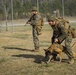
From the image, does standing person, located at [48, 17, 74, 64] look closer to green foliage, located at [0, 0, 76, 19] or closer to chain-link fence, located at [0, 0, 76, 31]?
chain-link fence, located at [0, 0, 76, 31]

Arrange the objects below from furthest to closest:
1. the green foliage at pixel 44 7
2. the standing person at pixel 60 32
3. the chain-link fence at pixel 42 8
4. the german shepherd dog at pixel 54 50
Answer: the green foliage at pixel 44 7, the chain-link fence at pixel 42 8, the german shepherd dog at pixel 54 50, the standing person at pixel 60 32

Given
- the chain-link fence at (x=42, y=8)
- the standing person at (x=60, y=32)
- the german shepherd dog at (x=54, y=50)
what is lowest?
the chain-link fence at (x=42, y=8)

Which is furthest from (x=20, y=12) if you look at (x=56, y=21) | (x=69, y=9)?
(x=56, y=21)

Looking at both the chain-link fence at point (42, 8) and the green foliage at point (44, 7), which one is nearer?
the chain-link fence at point (42, 8)

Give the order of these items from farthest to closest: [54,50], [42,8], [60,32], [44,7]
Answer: [44,7] → [42,8] → [54,50] → [60,32]

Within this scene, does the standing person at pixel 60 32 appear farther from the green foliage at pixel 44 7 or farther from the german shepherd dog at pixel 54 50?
the green foliage at pixel 44 7

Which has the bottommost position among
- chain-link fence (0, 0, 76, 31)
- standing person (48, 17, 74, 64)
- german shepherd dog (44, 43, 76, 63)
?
chain-link fence (0, 0, 76, 31)

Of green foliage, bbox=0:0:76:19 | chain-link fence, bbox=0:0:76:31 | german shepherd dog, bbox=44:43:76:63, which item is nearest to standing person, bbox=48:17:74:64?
german shepherd dog, bbox=44:43:76:63

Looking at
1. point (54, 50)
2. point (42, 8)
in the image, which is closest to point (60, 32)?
point (54, 50)

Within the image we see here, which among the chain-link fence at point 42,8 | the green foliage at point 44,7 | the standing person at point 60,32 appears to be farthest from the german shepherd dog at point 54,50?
the green foliage at point 44,7

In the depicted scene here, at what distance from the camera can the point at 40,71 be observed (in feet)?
26.1

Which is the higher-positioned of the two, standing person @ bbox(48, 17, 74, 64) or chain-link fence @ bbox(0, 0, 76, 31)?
standing person @ bbox(48, 17, 74, 64)

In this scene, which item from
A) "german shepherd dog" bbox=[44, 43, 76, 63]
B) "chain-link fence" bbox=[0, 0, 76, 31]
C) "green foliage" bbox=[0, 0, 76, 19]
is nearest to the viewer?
"german shepherd dog" bbox=[44, 43, 76, 63]

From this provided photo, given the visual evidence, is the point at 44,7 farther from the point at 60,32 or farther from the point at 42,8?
the point at 60,32
